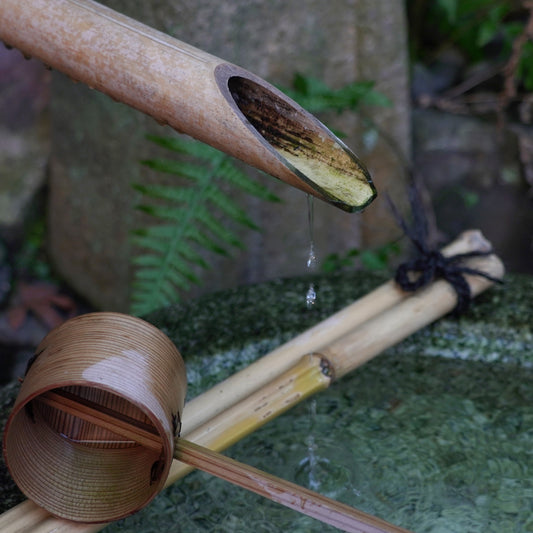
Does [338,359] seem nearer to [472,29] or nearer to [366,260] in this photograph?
[366,260]

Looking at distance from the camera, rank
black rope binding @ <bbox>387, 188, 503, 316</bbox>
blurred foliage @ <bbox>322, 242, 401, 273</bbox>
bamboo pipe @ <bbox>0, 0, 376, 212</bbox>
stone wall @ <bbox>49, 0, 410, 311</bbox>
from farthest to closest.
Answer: blurred foliage @ <bbox>322, 242, 401, 273</bbox>
stone wall @ <bbox>49, 0, 410, 311</bbox>
black rope binding @ <bbox>387, 188, 503, 316</bbox>
bamboo pipe @ <bbox>0, 0, 376, 212</bbox>

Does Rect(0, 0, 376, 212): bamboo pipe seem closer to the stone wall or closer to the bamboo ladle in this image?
the bamboo ladle

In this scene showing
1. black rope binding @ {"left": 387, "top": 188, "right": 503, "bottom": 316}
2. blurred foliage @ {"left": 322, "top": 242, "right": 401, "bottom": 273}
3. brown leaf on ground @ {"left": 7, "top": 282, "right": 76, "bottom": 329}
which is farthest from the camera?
brown leaf on ground @ {"left": 7, "top": 282, "right": 76, "bottom": 329}

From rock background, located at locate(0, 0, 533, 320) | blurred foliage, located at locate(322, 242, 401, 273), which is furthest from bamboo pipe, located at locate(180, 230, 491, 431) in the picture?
rock background, located at locate(0, 0, 533, 320)

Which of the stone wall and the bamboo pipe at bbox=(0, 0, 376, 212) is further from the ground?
the bamboo pipe at bbox=(0, 0, 376, 212)

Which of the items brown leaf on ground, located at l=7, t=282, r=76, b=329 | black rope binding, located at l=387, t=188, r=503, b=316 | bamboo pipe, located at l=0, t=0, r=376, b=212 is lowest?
brown leaf on ground, located at l=7, t=282, r=76, b=329
